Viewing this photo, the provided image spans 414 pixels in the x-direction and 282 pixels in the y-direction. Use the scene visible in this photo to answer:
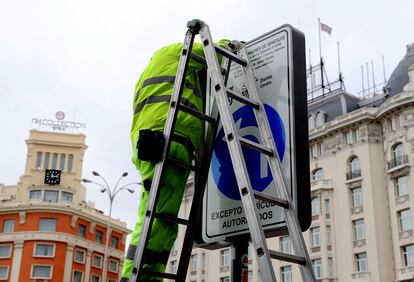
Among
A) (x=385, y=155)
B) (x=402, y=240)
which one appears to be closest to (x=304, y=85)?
(x=402, y=240)

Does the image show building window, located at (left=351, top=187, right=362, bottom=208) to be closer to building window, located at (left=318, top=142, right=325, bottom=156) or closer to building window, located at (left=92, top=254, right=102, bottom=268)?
building window, located at (left=318, top=142, right=325, bottom=156)

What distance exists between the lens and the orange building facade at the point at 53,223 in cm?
5822

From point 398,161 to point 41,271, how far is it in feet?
119

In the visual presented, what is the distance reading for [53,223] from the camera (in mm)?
59344

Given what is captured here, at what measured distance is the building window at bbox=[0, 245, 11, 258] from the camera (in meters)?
58.8

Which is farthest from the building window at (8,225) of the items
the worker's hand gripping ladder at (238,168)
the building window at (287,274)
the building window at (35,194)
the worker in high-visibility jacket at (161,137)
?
the worker's hand gripping ladder at (238,168)

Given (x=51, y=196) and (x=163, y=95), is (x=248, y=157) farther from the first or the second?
(x=51, y=196)

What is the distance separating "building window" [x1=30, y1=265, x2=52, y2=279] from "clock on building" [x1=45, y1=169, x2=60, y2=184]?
9.10 metres

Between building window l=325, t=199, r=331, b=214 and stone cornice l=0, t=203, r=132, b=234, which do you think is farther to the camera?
stone cornice l=0, t=203, r=132, b=234

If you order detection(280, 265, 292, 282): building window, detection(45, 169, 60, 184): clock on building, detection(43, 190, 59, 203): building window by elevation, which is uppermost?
detection(45, 169, 60, 184): clock on building

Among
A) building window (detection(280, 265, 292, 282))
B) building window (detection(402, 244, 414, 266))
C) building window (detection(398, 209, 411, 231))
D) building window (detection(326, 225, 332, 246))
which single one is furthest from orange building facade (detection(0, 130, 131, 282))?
building window (detection(402, 244, 414, 266))

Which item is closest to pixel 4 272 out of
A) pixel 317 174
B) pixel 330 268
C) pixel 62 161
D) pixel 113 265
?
pixel 113 265

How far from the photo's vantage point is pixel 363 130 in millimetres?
42781

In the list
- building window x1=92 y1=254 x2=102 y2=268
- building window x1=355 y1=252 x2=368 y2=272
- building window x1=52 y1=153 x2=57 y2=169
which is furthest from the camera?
building window x1=52 y1=153 x2=57 y2=169
